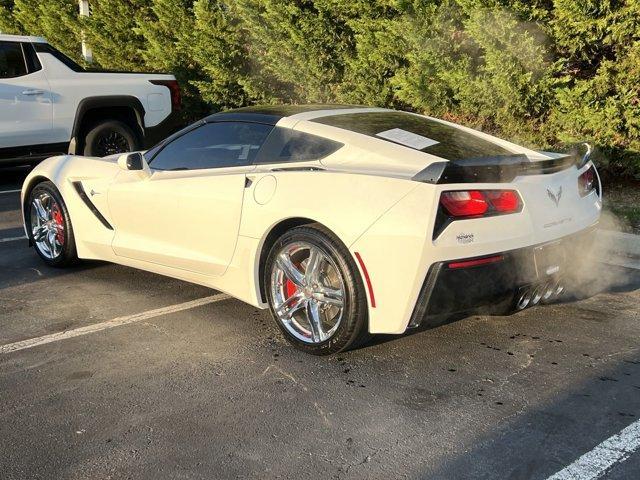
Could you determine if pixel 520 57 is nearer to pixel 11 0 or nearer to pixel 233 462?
pixel 233 462

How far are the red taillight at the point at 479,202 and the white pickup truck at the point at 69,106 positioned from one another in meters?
7.48

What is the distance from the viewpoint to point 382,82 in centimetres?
999

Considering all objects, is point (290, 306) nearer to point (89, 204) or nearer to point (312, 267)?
point (312, 267)

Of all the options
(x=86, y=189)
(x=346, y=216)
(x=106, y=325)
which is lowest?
(x=106, y=325)

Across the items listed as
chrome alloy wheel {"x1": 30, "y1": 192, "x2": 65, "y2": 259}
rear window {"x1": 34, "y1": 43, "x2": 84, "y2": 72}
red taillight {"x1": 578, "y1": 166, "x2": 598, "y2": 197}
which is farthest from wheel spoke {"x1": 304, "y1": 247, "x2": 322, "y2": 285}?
rear window {"x1": 34, "y1": 43, "x2": 84, "y2": 72}

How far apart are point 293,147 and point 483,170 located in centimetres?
126

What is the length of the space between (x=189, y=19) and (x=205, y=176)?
8.94 metres

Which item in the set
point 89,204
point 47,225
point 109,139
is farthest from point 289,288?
point 109,139

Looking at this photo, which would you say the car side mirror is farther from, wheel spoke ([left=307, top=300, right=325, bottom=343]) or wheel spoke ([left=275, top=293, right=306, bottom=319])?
wheel spoke ([left=307, top=300, right=325, bottom=343])

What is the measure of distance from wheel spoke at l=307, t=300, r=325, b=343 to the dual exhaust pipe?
1.09 metres

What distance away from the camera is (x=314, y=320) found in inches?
168

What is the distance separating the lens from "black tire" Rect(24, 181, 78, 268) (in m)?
5.91

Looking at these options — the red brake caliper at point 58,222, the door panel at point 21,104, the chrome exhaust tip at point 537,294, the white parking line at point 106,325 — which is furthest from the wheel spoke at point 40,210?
the chrome exhaust tip at point 537,294

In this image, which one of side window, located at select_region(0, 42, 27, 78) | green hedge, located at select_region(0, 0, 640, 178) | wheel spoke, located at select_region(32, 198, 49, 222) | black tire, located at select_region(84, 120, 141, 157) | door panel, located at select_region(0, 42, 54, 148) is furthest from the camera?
black tire, located at select_region(84, 120, 141, 157)
